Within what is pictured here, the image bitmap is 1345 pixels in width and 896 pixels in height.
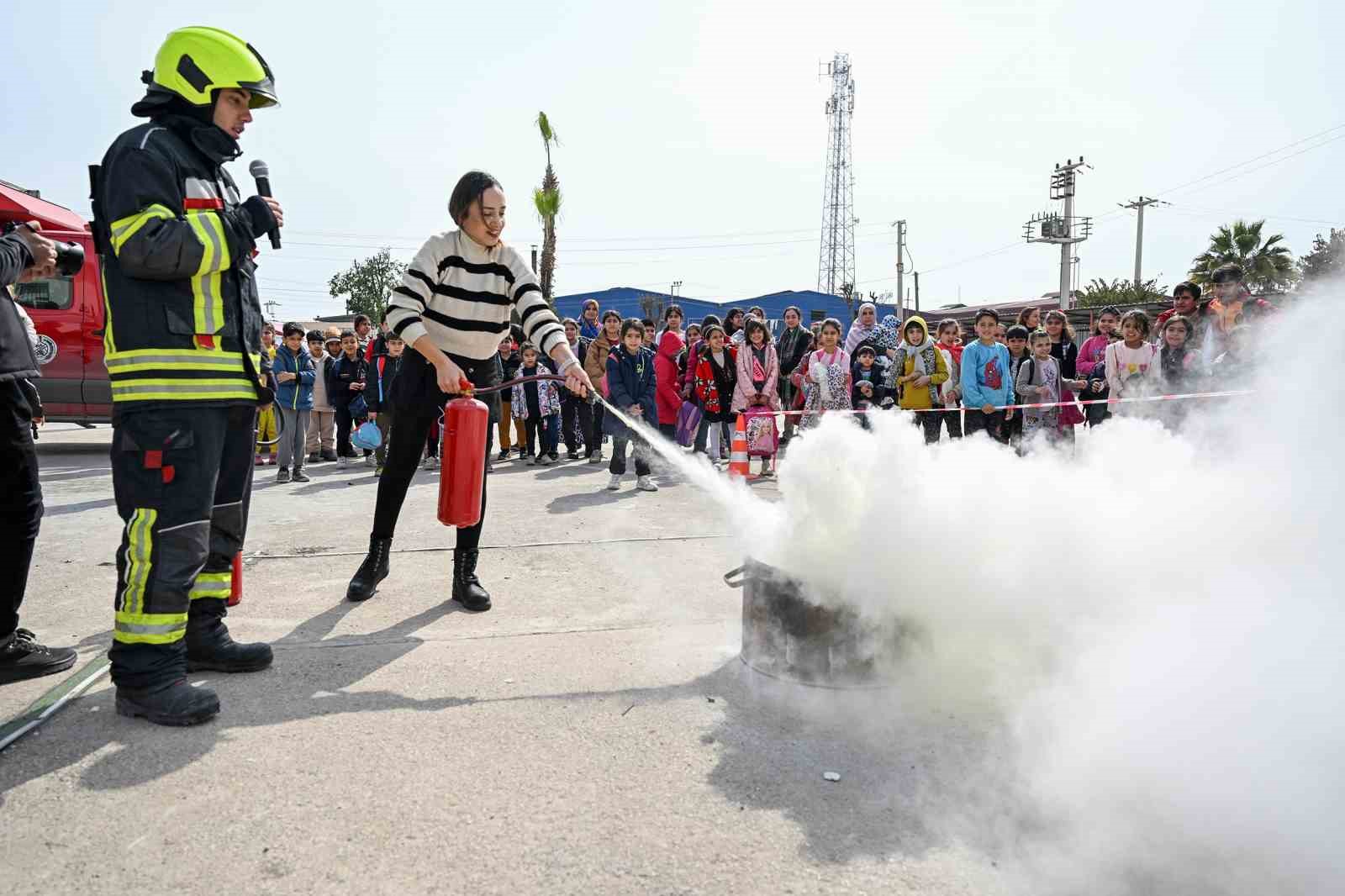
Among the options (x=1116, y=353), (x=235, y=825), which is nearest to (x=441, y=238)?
(x=235, y=825)

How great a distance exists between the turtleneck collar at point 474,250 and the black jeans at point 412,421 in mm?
513

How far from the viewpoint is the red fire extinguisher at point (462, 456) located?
12.6 ft

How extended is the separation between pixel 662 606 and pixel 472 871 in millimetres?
2264

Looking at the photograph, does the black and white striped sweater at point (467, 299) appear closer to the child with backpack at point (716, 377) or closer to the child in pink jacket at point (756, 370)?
the child with backpack at point (716, 377)

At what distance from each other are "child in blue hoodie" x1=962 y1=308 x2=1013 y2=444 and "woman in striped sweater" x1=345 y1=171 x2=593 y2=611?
590 cm

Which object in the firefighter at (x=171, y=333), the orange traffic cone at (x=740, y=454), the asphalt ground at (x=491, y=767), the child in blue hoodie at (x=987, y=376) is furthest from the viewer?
the child in blue hoodie at (x=987, y=376)

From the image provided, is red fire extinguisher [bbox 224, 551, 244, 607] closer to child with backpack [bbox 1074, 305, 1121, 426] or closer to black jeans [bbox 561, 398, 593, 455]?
black jeans [bbox 561, 398, 593, 455]

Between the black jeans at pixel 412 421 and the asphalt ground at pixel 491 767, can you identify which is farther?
the black jeans at pixel 412 421

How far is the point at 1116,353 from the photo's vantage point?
8703mm

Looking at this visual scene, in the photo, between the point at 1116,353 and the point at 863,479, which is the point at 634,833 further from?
the point at 1116,353

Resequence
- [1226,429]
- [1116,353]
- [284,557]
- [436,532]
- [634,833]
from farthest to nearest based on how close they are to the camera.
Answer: [1116,353] → [436,532] → [284,557] → [1226,429] → [634,833]

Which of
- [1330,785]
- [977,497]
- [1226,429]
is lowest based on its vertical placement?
[1330,785]

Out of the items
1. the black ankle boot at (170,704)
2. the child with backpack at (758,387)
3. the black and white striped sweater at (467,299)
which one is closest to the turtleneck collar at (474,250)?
the black and white striped sweater at (467,299)

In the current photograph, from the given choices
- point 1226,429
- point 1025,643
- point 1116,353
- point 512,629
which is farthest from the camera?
point 1116,353
